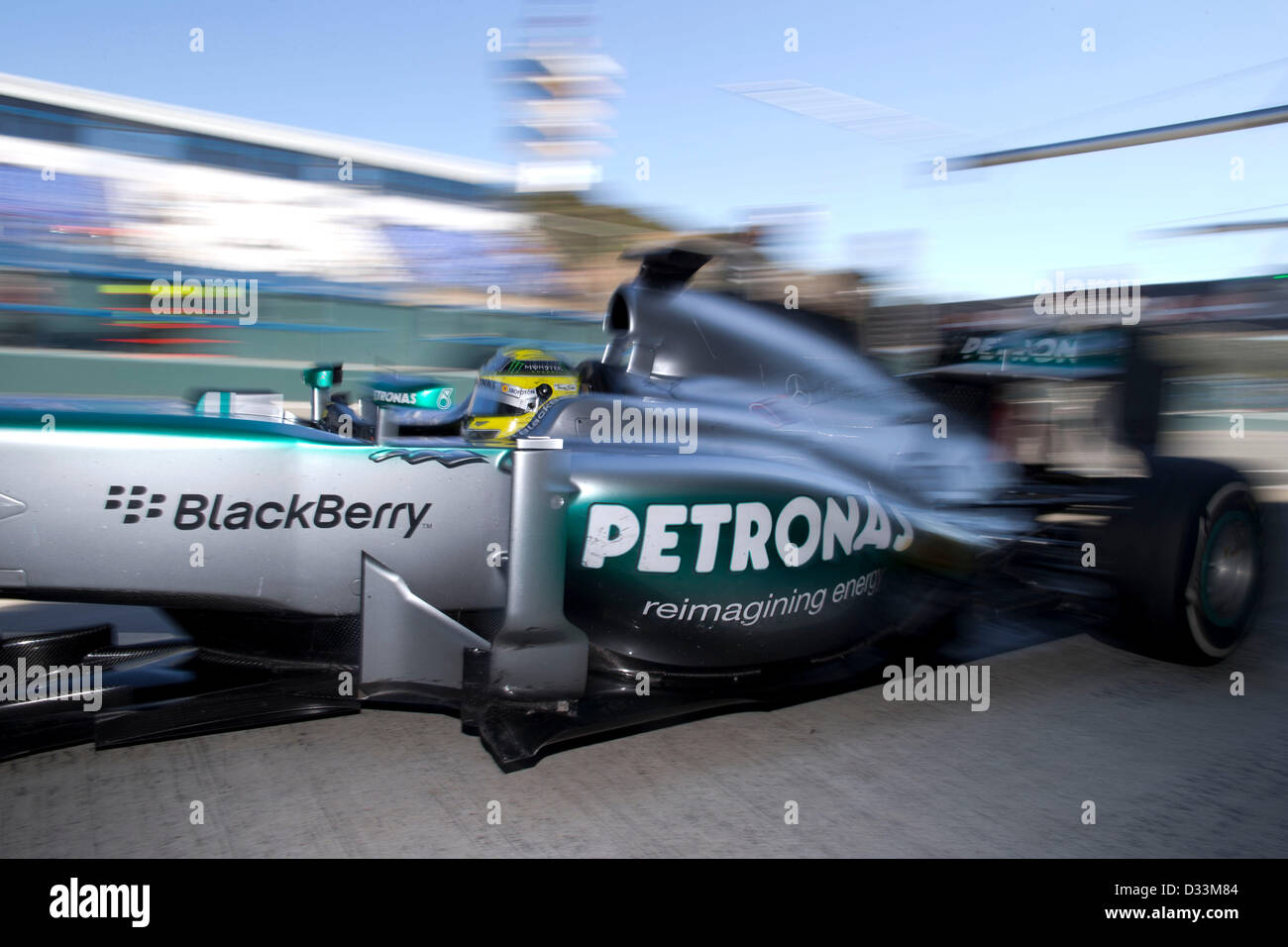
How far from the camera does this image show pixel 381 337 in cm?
1118

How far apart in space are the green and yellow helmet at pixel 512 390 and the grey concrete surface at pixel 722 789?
1910 millimetres

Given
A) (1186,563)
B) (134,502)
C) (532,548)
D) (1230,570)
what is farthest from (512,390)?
(1230,570)

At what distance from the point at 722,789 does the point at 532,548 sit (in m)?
0.77

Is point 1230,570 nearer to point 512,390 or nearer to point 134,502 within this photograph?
point 512,390

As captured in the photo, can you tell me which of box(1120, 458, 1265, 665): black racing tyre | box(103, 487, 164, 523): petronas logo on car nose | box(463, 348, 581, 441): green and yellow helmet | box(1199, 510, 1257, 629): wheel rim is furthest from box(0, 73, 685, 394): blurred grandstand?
box(1199, 510, 1257, 629): wheel rim

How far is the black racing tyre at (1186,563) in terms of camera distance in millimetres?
3518

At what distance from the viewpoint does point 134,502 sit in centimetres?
225

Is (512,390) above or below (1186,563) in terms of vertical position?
above

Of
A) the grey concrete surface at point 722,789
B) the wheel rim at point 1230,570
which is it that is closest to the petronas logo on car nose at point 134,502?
the grey concrete surface at point 722,789

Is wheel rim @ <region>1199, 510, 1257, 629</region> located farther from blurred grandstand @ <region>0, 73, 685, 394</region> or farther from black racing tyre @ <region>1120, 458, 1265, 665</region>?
blurred grandstand @ <region>0, 73, 685, 394</region>

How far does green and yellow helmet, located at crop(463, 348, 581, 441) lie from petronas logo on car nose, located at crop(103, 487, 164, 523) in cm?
211

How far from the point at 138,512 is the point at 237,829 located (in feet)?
2.43

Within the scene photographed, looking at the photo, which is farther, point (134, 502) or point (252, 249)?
point (252, 249)

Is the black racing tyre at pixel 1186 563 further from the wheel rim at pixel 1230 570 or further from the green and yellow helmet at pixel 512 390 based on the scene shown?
the green and yellow helmet at pixel 512 390
